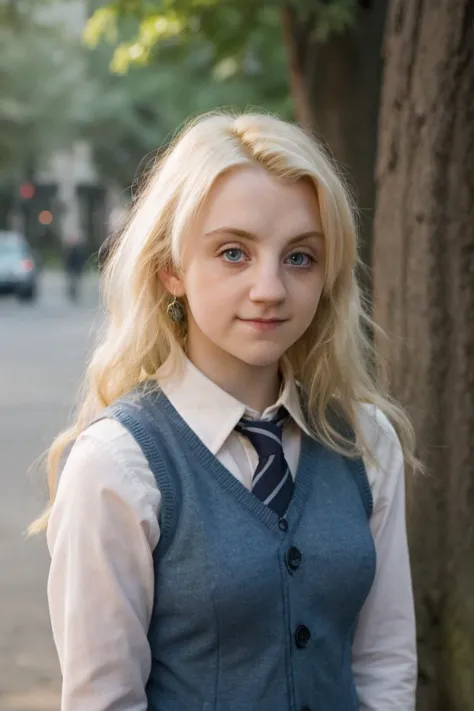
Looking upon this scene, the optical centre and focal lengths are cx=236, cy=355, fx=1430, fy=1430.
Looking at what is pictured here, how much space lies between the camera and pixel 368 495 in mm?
2408

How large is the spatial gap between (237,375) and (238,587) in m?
0.39

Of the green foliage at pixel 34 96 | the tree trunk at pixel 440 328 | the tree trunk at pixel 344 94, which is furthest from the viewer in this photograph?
the green foliage at pixel 34 96

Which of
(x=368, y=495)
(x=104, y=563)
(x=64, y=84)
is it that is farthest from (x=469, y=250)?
(x=64, y=84)

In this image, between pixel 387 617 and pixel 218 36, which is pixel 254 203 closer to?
pixel 387 617

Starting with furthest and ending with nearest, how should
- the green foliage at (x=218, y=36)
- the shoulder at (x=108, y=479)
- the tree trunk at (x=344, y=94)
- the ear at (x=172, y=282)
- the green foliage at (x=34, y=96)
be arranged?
the green foliage at (x=34, y=96)
the tree trunk at (x=344, y=94)
the green foliage at (x=218, y=36)
the ear at (x=172, y=282)
the shoulder at (x=108, y=479)

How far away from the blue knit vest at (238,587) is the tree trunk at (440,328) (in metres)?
2.00

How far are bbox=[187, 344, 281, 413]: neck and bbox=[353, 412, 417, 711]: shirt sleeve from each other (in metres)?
0.23

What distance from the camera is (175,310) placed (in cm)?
240

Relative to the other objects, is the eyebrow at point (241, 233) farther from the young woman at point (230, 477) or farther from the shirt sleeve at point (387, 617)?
the shirt sleeve at point (387, 617)

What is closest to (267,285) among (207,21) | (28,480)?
(207,21)

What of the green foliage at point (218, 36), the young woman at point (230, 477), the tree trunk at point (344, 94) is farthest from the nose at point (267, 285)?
the tree trunk at point (344, 94)

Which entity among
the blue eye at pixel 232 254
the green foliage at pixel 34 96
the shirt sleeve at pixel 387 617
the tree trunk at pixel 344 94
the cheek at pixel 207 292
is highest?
the green foliage at pixel 34 96

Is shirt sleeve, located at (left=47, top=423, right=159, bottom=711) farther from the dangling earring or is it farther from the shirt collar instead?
the dangling earring

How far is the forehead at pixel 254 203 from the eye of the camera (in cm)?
222
